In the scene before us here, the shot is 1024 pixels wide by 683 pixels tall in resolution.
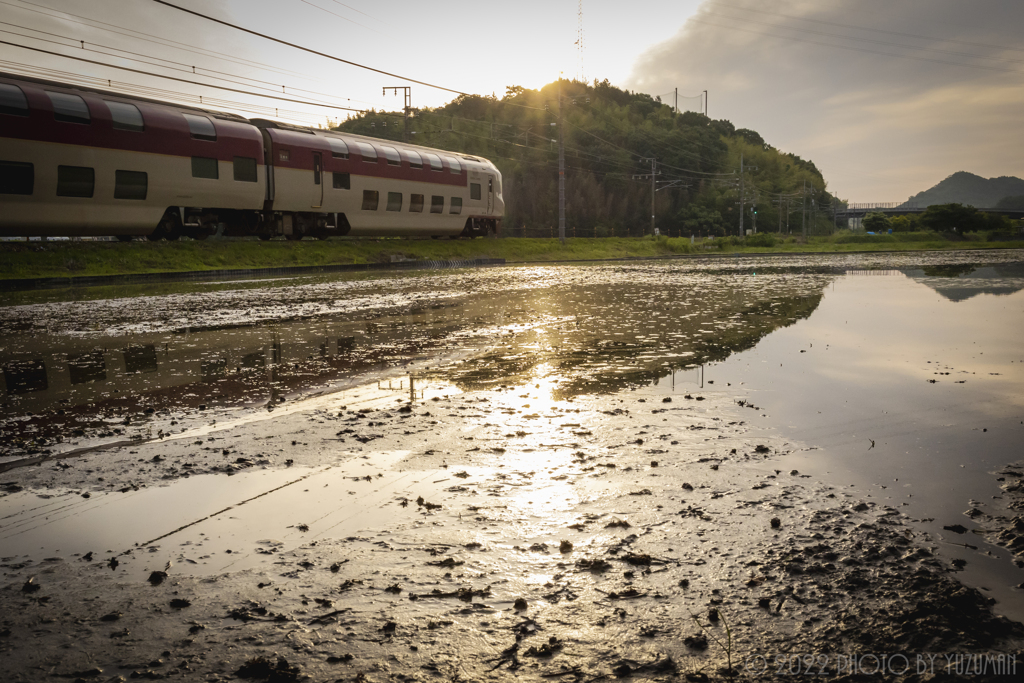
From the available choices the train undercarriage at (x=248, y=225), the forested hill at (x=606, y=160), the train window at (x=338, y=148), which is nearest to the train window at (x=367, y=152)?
the train window at (x=338, y=148)

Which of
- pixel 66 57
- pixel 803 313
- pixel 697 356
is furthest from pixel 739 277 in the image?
pixel 66 57

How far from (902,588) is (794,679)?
860 mm

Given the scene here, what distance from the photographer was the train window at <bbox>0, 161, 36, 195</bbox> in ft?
64.3

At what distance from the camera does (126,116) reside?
22.1 m

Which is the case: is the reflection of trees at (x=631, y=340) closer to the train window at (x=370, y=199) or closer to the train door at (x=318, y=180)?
the train door at (x=318, y=180)

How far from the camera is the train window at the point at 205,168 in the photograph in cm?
2445

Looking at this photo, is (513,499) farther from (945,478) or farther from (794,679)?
(945,478)

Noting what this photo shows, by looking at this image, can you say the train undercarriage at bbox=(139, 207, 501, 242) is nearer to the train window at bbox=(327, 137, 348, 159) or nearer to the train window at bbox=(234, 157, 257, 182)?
the train window at bbox=(234, 157, 257, 182)

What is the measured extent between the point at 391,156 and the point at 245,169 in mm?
8260

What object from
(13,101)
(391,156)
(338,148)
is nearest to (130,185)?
(13,101)

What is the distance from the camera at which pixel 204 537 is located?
3.63 meters

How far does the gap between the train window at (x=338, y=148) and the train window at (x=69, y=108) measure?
33.2 feet

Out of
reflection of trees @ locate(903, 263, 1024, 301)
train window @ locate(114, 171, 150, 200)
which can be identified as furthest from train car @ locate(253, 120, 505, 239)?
reflection of trees @ locate(903, 263, 1024, 301)

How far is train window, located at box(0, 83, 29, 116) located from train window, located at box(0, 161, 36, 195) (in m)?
1.35
